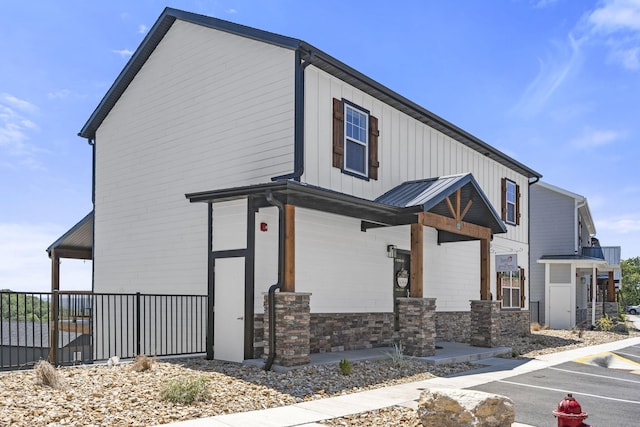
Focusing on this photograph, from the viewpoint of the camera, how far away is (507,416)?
7.06 m

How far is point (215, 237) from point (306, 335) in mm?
3306

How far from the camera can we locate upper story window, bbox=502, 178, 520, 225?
2238cm

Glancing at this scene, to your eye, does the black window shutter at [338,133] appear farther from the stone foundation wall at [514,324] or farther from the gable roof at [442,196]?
the stone foundation wall at [514,324]

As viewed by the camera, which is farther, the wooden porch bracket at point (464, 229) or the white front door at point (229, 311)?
the wooden porch bracket at point (464, 229)

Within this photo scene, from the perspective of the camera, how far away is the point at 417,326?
13328mm

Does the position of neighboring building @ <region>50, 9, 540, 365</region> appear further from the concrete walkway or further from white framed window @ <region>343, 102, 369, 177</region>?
the concrete walkway

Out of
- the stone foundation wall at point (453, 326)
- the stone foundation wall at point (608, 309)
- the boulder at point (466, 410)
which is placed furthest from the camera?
the stone foundation wall at point (608, 309)

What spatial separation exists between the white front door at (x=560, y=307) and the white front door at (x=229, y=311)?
844 inches

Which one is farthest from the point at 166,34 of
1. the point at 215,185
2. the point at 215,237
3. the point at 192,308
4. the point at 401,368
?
the point at 401,368

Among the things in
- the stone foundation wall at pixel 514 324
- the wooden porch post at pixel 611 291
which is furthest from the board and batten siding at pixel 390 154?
the wooden porch post at pixel 611 291

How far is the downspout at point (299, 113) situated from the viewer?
1228 cm

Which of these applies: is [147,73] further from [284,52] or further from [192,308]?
[192,308]

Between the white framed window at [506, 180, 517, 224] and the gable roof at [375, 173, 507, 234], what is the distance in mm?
6530

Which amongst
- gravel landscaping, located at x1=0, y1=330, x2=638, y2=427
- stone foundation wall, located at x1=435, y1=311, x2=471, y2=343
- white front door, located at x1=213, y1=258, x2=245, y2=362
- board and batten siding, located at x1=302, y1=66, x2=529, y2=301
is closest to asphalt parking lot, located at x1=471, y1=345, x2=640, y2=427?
gravel landscaping, located at x1=0, y1=330, x2=638, y2=427
